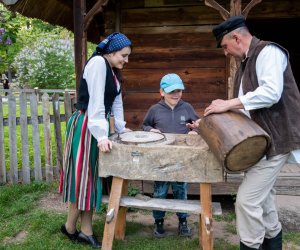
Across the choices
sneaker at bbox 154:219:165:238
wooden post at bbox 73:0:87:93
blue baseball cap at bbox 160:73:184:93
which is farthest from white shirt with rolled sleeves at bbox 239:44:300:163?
wooden post at bbox 73:0:87:93

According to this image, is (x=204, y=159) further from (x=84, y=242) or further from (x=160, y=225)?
(x=84, y=242)

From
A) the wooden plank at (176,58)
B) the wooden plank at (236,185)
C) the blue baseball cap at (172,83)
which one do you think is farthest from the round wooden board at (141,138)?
the wooden plank at (176,58)

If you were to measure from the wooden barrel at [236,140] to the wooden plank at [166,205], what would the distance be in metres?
0.64

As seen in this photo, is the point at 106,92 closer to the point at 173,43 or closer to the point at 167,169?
the point at 167,169

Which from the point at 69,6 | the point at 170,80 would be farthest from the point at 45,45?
the point at 170,80

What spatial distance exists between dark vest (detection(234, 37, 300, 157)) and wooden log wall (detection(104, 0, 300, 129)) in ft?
10.7

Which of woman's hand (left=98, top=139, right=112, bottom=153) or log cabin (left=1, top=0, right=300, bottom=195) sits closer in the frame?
woman's hand (left=98, top=139, right=112, bottom=153)

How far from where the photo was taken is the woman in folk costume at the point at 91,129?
10.5ft

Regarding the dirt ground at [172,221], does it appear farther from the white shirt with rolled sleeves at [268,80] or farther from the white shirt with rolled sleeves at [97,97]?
the white shirt with rolled sleeves at [268,80]

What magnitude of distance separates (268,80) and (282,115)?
11.8 inches

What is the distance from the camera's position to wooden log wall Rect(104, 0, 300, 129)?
5941 millimetres

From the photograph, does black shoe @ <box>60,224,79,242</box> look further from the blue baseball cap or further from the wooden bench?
the blue baseball cap

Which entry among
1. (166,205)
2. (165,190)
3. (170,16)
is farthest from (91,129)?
(170,16)

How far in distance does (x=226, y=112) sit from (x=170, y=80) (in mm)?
950
